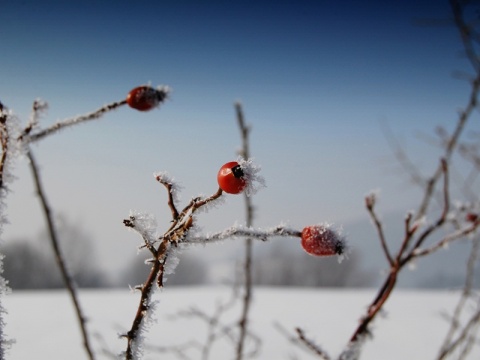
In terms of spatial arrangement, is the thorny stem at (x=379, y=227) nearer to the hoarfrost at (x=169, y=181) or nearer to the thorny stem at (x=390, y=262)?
the thorny stem at (x=390, y=262)

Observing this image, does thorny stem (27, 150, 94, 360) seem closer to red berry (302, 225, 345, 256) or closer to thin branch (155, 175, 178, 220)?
thin branch (155, 175, 178, 220)

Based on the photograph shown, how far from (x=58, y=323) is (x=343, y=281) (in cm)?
2952

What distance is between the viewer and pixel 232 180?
61 centimetres

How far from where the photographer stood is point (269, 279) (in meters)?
35.7

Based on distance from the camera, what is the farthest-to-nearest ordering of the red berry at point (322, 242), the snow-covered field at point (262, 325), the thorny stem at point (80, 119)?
the snow-covered field at point (262, 325)
the thorny stem at point (80, 119)
the red berry at point (322, 242)

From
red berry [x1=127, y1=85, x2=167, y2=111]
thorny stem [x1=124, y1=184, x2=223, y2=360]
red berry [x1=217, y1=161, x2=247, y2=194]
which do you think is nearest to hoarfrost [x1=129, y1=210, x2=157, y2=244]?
thorny stem [x1=124, y1=184, x2=223, y2=360]

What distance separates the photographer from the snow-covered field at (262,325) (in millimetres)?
6074

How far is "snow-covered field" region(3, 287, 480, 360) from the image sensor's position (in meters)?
6.07

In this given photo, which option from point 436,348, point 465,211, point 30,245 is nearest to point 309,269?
point 30,245

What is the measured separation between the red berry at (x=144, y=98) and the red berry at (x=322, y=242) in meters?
0.51

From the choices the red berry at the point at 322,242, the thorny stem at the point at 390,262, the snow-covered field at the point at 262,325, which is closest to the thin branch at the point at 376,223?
the thorny stem at the point at 390,262

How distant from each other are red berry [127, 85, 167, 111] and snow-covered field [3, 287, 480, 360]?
348 centimetres

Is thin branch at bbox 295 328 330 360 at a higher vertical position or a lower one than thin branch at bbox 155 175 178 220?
lower

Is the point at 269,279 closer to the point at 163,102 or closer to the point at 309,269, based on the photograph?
the point at 309,269
